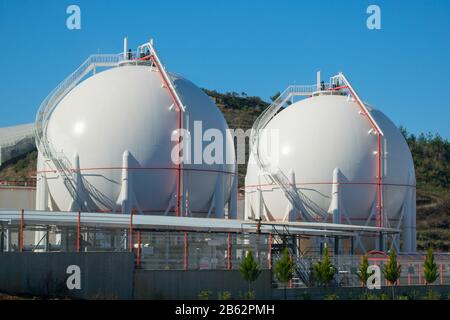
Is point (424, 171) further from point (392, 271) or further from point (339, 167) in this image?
point (392, 271)

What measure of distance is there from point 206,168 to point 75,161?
5649 millimetres

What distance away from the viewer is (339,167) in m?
40.7

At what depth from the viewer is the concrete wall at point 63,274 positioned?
24.4 m

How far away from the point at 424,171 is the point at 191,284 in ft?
198

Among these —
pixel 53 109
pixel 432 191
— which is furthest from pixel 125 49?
pixel 432 191

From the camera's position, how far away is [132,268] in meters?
26.0

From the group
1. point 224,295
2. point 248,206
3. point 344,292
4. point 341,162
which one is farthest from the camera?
point 248,206

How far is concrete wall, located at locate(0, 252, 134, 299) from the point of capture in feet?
80.1

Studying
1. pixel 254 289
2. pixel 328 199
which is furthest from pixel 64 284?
pixel 328 199

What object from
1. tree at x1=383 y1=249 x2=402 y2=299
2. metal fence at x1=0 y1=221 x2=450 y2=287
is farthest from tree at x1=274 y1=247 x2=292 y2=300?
tree at x1=383 y1=249 x2=402 y2=299

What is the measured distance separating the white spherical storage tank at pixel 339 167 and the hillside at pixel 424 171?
72.6ft

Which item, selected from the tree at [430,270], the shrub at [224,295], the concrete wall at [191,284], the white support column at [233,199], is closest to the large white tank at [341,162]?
the white support column at [233,199]

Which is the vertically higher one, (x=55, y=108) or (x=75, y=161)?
(x=55, y=108)
